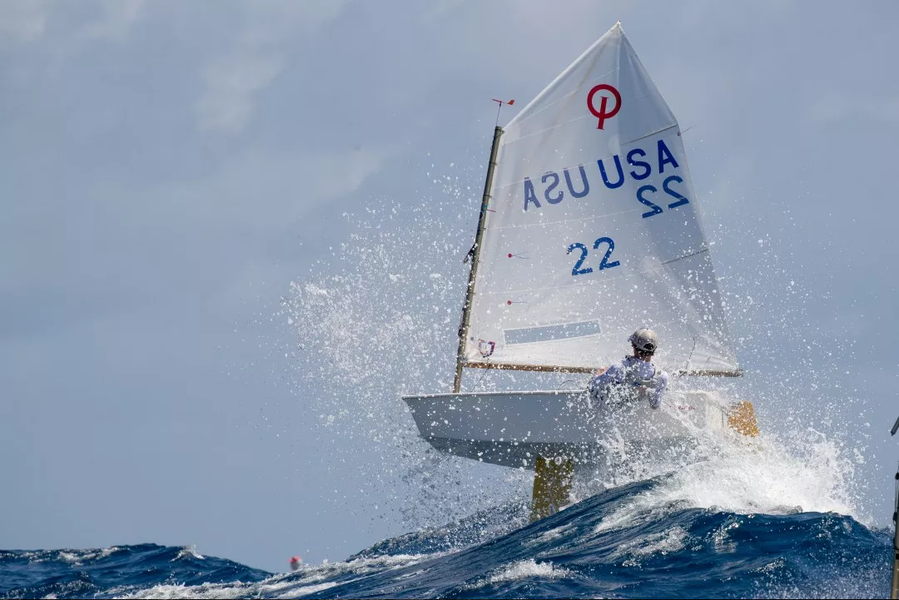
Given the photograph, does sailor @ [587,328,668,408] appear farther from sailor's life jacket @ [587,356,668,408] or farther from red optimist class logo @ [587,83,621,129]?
red optimist class logo @ [587,83,621,129]

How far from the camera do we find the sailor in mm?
15523

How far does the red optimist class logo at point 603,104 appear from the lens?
678 inches

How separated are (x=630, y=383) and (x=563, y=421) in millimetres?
1163

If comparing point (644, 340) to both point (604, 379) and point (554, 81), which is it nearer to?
point (604, 379)

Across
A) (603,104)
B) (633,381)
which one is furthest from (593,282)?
(603,104)

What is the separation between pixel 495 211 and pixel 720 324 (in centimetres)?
418

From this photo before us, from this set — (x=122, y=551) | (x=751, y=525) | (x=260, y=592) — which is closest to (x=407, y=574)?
(x=260, y=592)

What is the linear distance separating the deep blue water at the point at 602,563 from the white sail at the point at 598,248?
2781mm

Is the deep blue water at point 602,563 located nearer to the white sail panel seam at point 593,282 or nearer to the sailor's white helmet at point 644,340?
the sailor's white helmet at point 644,340

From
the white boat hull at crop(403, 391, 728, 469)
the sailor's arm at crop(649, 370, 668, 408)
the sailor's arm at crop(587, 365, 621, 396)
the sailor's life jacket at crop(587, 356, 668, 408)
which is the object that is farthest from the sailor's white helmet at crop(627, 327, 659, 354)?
the white boat hull at crop(403, 391, 728, 469)

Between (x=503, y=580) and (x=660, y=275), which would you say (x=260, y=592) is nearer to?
(x=503, y=580)

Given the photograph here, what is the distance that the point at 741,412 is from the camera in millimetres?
16375

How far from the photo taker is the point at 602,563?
12.1m

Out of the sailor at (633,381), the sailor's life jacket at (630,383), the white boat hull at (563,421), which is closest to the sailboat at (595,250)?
the white boat hull at (563,421)
